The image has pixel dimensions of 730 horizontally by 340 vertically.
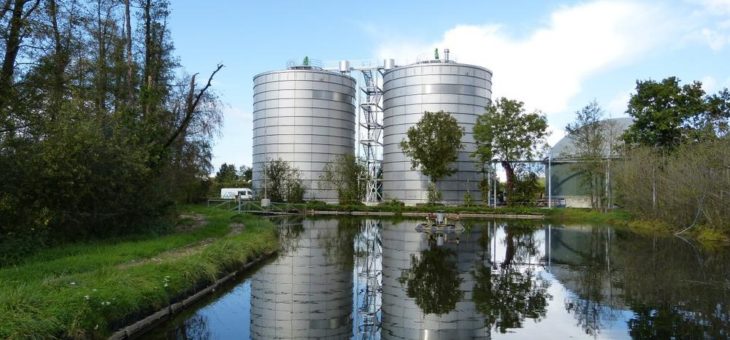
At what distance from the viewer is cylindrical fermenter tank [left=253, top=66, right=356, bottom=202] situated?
7038cm

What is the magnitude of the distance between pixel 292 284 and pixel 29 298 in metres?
7.59

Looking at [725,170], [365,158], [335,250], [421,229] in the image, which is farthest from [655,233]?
[365,158]

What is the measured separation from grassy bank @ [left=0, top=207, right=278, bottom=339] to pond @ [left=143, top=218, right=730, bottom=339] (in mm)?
750

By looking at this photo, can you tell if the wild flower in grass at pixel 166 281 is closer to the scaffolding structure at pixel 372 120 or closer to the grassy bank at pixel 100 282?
the grassy bank at pixel 100 282

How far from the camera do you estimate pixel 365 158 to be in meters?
74.5

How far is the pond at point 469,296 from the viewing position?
10617mm

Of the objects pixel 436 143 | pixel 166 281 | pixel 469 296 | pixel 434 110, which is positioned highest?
pixel 434 110

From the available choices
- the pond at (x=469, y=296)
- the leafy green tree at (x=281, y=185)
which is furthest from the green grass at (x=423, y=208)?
the pond at (x=469, y=296)

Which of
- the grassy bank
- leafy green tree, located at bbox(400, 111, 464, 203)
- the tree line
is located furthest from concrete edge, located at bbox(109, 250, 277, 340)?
leafy green tree, located at bbox(400, 111, 464, 203)

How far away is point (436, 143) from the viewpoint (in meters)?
56.9

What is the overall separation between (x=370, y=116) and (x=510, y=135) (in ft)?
78.9

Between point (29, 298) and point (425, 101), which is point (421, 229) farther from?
point (425, 101)

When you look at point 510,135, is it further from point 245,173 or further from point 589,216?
point 245,173

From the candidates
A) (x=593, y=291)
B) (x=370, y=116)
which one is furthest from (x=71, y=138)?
(x=370, y=116)
